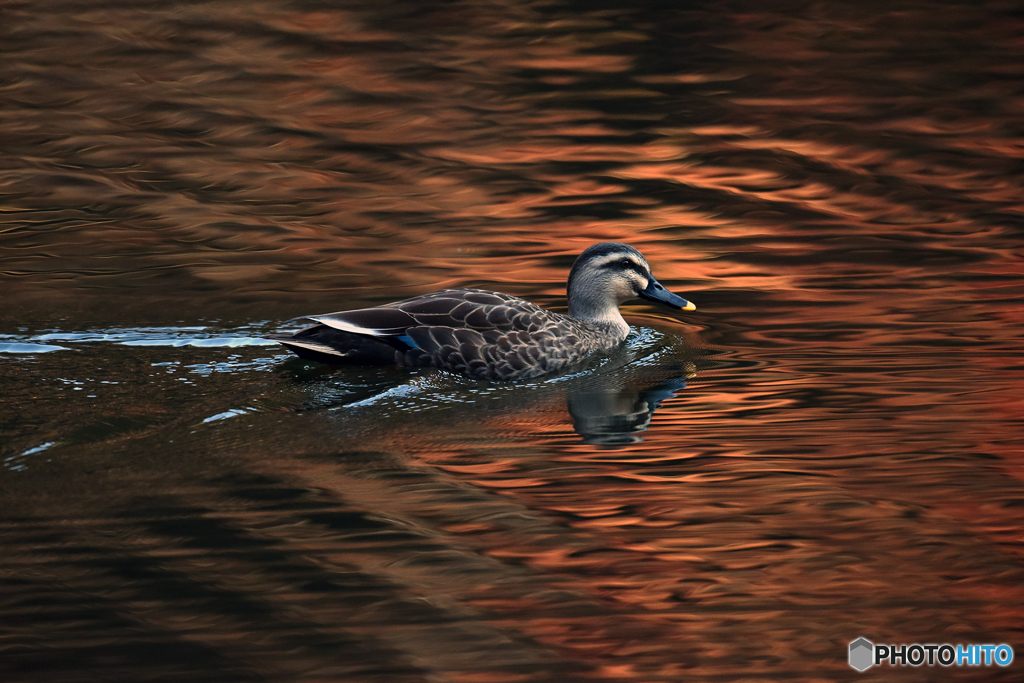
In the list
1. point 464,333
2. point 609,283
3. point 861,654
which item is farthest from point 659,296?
point 861,654

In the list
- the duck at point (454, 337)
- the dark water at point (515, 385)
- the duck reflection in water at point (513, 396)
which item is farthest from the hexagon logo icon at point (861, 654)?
the duck at point (454, 337)

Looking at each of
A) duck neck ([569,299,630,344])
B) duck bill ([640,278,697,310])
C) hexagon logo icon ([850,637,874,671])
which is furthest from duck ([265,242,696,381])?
hexagon logo icon ([850,637,874,671])

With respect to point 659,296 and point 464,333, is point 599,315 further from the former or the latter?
point 464,333

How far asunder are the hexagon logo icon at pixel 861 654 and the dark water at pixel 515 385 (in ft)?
0.19

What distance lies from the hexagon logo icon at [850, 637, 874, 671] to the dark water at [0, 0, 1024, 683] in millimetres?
57

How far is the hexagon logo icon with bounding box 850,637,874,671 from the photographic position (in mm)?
4877

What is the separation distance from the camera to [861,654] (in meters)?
4.94

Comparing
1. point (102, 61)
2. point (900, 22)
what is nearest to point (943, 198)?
point (900, 22)

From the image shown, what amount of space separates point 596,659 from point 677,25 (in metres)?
15.3

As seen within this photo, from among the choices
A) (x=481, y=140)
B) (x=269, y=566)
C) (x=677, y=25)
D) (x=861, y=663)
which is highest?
(x=677, y=25)

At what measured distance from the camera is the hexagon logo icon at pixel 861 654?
192 inches

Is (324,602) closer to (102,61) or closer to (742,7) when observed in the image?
(102,61)

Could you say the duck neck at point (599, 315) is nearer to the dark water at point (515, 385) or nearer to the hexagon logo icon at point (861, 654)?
the dark water at point (515, 385)

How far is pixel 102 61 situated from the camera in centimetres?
1786
